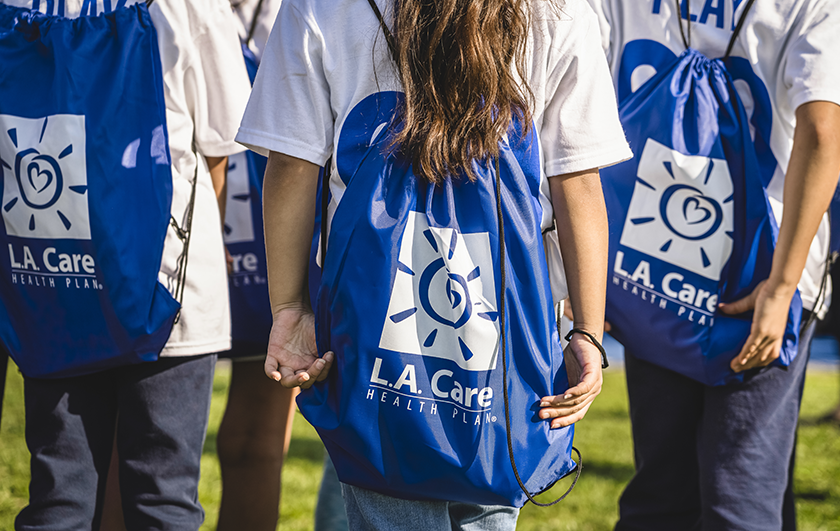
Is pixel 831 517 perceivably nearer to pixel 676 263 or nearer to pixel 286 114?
pixel 676 263

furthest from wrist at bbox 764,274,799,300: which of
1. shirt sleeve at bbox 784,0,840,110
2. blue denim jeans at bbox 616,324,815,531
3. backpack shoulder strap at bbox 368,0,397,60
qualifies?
backpack shoulder strap at bbox 368,0,397,60

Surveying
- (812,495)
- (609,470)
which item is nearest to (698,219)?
(812,495)

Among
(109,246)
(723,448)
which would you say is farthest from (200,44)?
(723,448)

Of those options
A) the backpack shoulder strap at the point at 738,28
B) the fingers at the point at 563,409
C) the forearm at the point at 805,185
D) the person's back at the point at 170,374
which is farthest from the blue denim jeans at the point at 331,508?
the backpack shoulder strap at the point at 738,28

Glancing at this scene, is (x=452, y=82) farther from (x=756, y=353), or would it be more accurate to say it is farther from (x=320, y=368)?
(x=756, y=353)

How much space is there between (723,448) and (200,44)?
1560 mm

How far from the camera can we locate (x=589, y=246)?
146cm

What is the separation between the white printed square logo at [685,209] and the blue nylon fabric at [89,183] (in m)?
1.10

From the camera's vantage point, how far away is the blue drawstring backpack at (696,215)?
1.83 m

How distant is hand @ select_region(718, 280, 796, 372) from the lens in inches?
70.2

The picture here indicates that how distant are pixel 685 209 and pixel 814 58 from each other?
0.42 meters

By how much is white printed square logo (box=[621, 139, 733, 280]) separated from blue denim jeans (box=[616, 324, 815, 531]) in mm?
316

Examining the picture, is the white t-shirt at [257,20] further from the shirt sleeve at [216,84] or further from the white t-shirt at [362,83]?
the white t-shirt at [362,83]

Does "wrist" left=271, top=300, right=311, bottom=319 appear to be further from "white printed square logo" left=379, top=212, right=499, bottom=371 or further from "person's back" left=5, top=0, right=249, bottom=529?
"person's back" left=5, top=0, right=249, bottom=529
